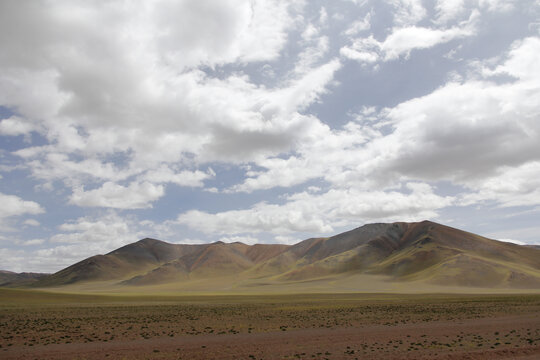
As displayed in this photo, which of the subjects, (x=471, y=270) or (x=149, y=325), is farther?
(x=471, y=270)

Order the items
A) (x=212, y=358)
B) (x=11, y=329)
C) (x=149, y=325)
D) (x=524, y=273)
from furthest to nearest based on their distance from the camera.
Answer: (x=524, y=273), (x=149, y=325), (x=11, y=329), (x=212, y=358)

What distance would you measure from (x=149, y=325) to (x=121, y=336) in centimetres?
702

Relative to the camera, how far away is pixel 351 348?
22.2 meters

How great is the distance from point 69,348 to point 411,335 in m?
22.7

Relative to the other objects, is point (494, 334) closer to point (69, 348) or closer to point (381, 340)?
point (381, 340)

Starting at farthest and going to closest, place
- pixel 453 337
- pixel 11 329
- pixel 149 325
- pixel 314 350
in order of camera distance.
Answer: pixel 149 325, pixel 11 329, pixel 453 337, pixel 314 350

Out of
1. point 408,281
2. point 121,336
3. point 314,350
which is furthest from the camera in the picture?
point 408,281

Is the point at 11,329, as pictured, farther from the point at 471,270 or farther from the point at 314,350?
the point at 471,270

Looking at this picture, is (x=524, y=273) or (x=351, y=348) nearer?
(x=351, y=348)

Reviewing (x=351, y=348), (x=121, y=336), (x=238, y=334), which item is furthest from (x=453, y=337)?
(x=121, y=336)

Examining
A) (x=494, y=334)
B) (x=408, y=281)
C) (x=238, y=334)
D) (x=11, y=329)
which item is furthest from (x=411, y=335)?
(x=408, y=281)

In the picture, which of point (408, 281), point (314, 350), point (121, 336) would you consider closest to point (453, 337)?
point (314, 350)

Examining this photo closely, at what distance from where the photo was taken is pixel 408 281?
168625 millimetres

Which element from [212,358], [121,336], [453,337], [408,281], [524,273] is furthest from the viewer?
[408,281]
